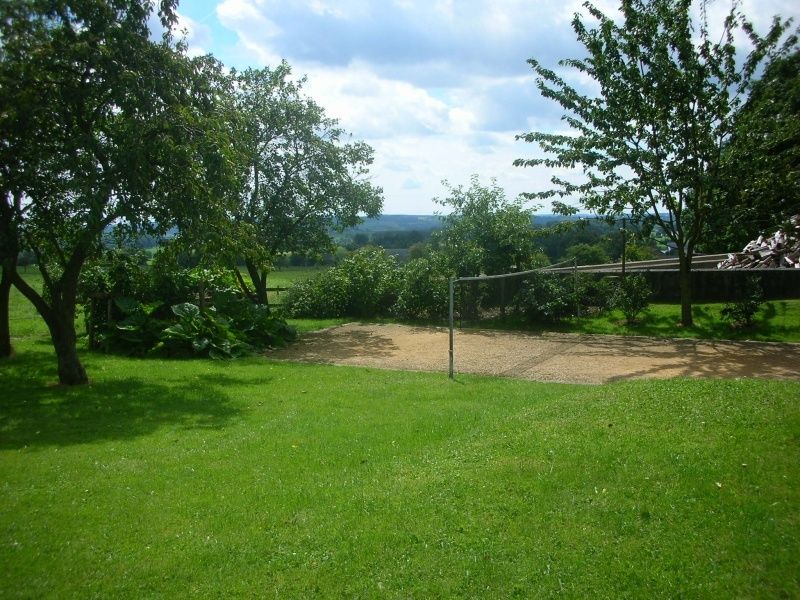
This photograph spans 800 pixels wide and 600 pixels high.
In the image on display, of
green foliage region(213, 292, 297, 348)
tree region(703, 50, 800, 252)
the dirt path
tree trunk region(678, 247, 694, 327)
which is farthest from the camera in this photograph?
tree trunk region(678, 247, 694, 327)

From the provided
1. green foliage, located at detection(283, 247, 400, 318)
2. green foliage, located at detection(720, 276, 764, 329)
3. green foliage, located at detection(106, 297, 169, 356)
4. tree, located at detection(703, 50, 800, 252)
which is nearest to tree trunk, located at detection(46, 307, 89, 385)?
green foliage, located at detection(106, 297, 169, 356)

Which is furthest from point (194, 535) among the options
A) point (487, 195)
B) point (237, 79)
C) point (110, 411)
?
point (487, 195)

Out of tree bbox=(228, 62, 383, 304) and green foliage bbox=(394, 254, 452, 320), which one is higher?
tree bbox=(228, 62, 383, 304)

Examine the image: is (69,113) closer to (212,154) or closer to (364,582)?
(212,154)

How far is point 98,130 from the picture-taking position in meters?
9.61

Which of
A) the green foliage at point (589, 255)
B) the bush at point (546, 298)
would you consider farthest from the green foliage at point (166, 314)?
the green foliage at point (589, 255)

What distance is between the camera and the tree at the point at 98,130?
28.4 ft

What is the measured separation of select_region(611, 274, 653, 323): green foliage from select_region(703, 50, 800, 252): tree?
7.20 ft

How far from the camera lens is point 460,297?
17359 mm

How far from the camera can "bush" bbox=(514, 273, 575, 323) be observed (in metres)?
16.2

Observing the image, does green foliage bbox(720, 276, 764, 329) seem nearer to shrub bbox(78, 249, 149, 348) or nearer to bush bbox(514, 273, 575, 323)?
bush bbox(514, 273, 575, 323)

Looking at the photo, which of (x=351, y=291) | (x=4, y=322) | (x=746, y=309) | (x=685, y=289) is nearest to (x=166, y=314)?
(x=4, y=322)

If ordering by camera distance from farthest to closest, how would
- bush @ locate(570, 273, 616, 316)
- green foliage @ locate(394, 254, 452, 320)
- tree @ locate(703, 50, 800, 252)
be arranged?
green foliage @ locate(394, 254, 452, 320) → bush @ locate(570, 273, 616, 316) → tree @ locate(703, 50, 800, 252)

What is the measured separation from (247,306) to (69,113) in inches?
268
